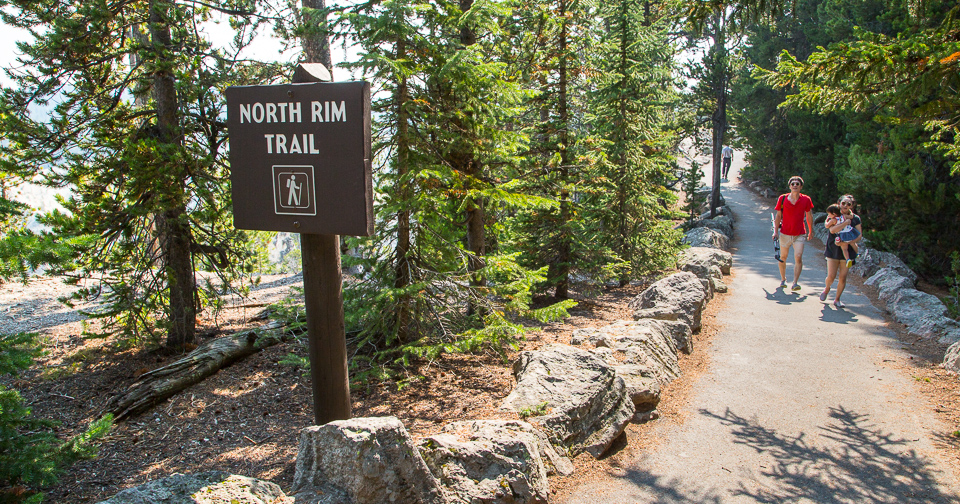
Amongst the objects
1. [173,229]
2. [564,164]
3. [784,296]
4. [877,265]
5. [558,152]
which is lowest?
[784,296]

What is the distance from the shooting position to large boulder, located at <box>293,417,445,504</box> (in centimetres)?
334

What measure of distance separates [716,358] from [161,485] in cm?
710

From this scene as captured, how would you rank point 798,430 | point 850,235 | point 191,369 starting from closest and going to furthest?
point 798,430 → point 191,369 → point 850,235

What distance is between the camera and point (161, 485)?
294cm

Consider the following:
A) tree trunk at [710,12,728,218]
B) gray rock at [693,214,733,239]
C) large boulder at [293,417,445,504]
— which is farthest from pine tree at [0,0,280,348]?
Answer: tree trunk at [710,12,728,218]

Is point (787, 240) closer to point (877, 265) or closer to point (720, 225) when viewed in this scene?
point (877, 265)

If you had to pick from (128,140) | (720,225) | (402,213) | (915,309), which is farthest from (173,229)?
(720,225)

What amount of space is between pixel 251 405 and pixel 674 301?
6.24m

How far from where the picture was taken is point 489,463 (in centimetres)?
405

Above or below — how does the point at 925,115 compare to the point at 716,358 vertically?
above

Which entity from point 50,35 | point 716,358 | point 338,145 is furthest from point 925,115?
point 50,35

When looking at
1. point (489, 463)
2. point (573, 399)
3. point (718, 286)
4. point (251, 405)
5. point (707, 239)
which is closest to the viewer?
point (489, 463)

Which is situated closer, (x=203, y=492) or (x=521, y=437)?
(x=203, y=492)

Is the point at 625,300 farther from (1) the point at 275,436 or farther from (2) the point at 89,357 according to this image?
(2) the point at 89,357
